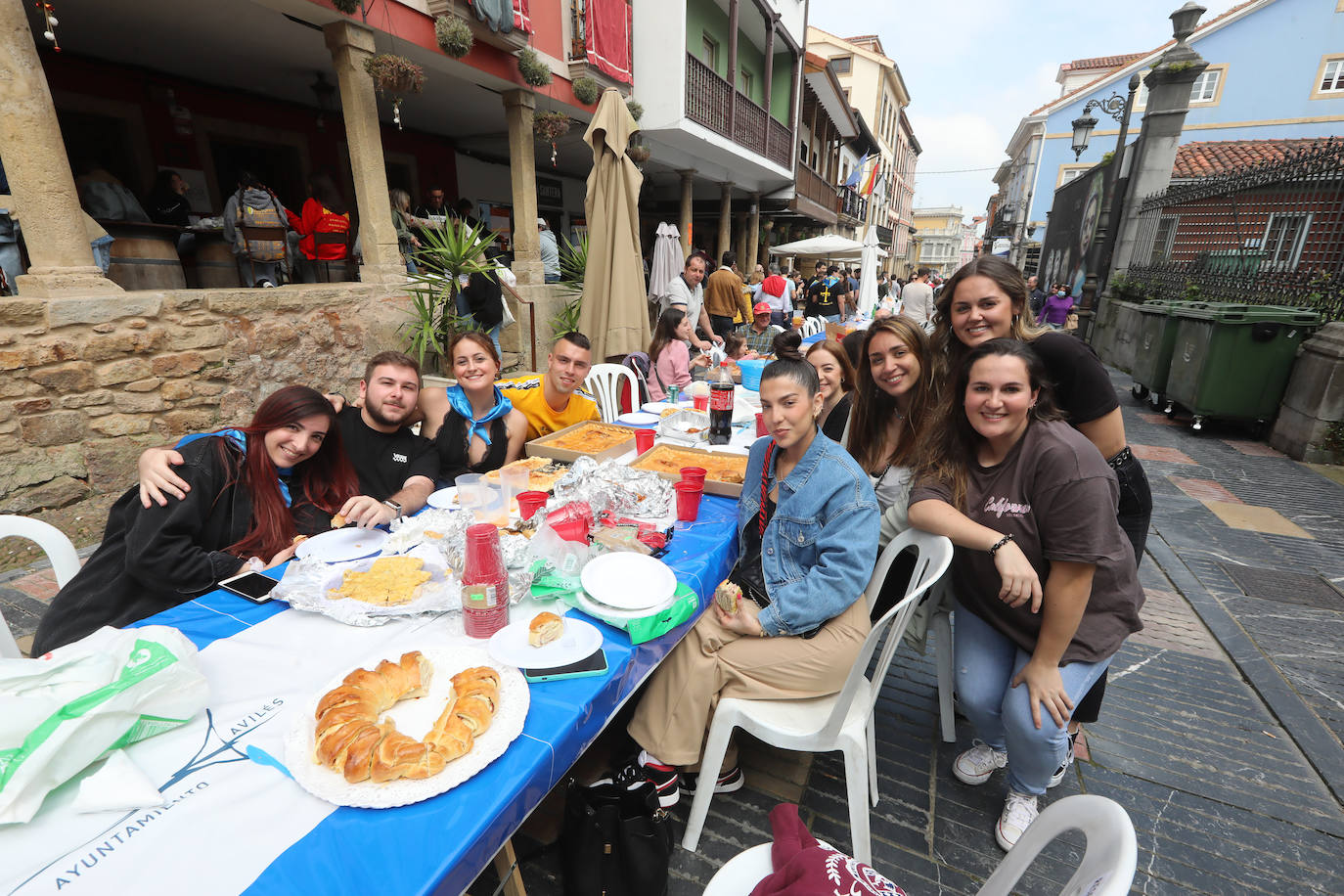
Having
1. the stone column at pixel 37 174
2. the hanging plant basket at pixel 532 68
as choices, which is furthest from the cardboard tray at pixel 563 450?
the hanging plant basket at pixel 532 68

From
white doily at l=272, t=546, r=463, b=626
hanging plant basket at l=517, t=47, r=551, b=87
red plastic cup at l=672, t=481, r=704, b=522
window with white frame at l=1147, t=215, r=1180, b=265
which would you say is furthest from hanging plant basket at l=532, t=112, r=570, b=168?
window with white frame at l=1147, t=215, r=1180, b=265

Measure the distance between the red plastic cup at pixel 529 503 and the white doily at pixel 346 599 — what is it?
42cm

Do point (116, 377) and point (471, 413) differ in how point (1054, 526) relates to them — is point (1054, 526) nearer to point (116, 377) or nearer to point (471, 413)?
point (471, 413)

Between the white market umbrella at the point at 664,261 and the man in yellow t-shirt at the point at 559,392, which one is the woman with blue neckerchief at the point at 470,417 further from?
the white market umbrella at the point at 664,261

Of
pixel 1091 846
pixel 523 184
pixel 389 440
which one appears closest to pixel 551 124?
pixel 523 184

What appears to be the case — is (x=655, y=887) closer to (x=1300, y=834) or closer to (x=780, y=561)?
(x=780, y=561)

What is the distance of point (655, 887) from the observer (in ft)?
5.89

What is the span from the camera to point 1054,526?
2.00m

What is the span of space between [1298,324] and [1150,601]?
5.31 m

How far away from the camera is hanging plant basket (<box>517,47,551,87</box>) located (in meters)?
7.06

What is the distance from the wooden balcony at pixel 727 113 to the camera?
10.1 m

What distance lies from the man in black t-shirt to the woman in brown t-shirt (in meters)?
2.27

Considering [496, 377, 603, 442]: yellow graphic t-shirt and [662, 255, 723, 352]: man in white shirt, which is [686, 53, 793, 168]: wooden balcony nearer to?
[662, 255, 723, 352]: man in white shirt

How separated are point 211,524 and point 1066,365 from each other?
3.50 meters
